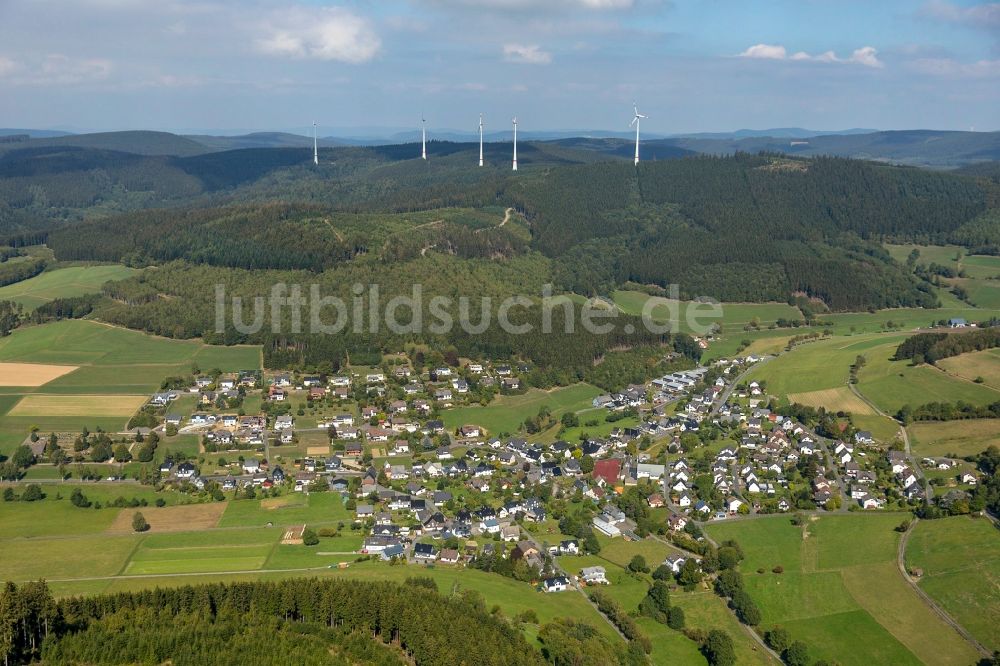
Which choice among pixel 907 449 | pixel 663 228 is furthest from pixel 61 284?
pixel 907 449

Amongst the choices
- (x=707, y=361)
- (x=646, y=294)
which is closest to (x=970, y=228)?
(x=646, y=294)

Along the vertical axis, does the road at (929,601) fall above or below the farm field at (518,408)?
below

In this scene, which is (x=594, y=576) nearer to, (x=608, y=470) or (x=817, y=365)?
(x=608, y=470)

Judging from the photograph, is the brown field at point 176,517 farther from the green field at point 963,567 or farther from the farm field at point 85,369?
the green field at point 963,567

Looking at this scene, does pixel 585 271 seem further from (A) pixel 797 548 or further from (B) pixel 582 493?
(A) pixel 797 548

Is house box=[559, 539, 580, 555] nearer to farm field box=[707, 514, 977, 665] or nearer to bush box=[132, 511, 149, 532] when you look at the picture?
farm field box=[707, 514, 977, 665]

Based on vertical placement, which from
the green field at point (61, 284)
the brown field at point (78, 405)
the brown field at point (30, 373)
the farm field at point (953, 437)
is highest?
the green field at point (61, 284)

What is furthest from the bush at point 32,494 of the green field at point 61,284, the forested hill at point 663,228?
the forested hill at point 663,228
